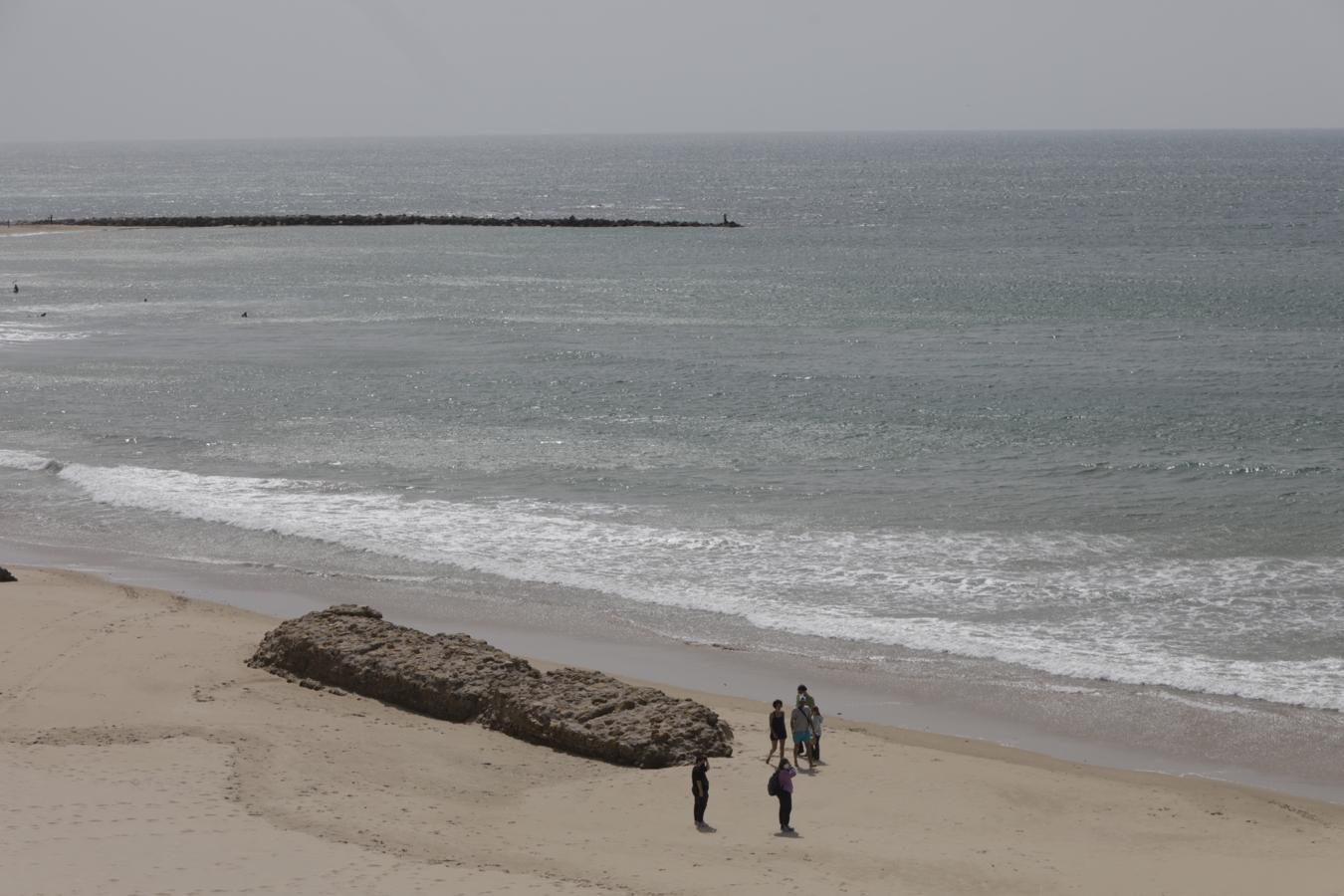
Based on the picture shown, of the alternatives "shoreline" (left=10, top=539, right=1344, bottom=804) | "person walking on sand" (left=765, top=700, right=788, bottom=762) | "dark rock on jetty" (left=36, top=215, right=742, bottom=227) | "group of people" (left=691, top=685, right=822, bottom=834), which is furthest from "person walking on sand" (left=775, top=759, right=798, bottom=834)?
"dark rock on jetty" (left=36, top=215, right=742, bottom=227)

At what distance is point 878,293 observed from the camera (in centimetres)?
7212

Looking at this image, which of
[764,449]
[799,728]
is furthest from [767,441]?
[799,728]

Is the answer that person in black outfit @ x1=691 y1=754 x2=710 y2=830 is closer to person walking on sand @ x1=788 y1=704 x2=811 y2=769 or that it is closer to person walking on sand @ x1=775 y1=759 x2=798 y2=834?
person walking on sand @ x1=775 y1=759 x2=798 y2=834

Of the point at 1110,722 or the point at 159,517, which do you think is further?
the point at 159,517

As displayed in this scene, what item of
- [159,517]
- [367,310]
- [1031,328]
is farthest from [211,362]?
[1031,328]

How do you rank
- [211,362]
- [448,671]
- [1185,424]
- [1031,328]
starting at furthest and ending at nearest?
[1031,328] → [211,362] → [1185,424] → [448,671]

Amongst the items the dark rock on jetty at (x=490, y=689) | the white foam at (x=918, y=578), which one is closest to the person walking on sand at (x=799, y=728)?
the dark rock on jetty at (x=490, y=689)

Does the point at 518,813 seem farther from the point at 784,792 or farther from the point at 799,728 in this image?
the point at 799,728

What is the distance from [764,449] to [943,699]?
56.5ft

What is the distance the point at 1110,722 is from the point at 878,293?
53147mm

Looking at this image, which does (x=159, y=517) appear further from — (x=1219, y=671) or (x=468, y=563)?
(x=1219, y=671)

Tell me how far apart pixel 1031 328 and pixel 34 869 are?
5071cm

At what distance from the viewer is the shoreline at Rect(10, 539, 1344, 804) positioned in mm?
19094

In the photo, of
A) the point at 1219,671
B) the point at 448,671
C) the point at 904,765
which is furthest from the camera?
the point at 1219,671
